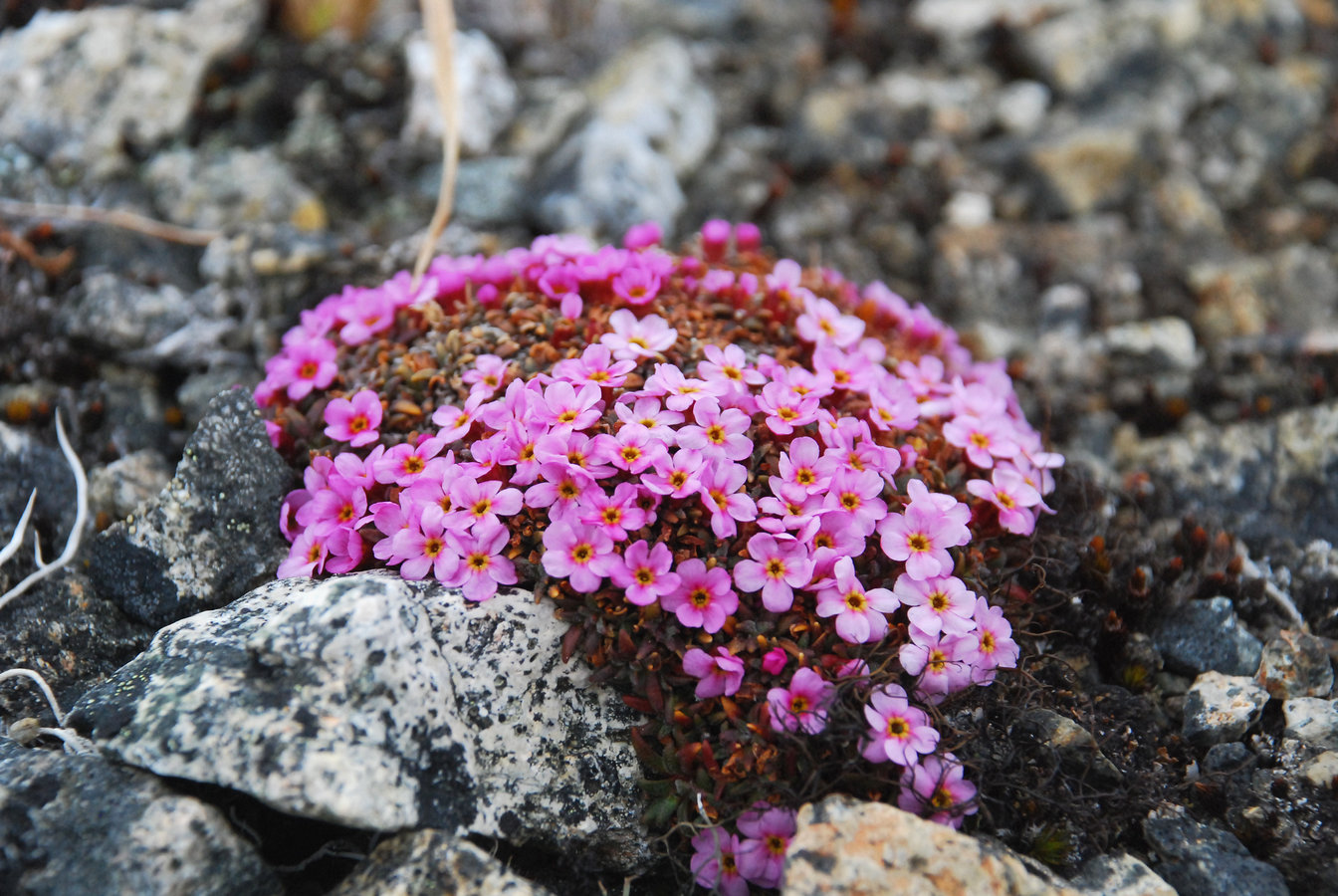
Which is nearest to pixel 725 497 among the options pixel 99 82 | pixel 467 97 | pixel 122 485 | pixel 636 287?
pixel 636 287

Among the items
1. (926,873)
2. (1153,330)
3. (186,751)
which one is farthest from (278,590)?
(1153,330)

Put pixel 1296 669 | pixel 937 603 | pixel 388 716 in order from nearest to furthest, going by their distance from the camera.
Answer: pixel 388 716, pixel 937 603, pixel 1296 669

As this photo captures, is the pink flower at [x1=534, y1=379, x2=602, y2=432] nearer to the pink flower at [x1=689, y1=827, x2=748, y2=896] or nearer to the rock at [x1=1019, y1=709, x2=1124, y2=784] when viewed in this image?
the pink flower at [x1=689, y1=827, x2=748, y2=896]

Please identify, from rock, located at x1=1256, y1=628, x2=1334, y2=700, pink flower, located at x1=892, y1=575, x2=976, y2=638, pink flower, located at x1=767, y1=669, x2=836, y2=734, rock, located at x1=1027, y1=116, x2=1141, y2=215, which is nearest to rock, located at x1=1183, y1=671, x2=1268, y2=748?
rock, located at x1=1256, y1=628, x2=1334, y2=700

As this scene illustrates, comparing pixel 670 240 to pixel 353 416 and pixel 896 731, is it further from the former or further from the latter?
pixel 896 731

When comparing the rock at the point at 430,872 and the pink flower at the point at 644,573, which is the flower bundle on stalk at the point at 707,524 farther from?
the rock at the point at 430,872

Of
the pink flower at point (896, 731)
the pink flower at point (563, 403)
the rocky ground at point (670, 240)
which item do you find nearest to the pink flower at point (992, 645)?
the rocky ground at point (670, 240)
